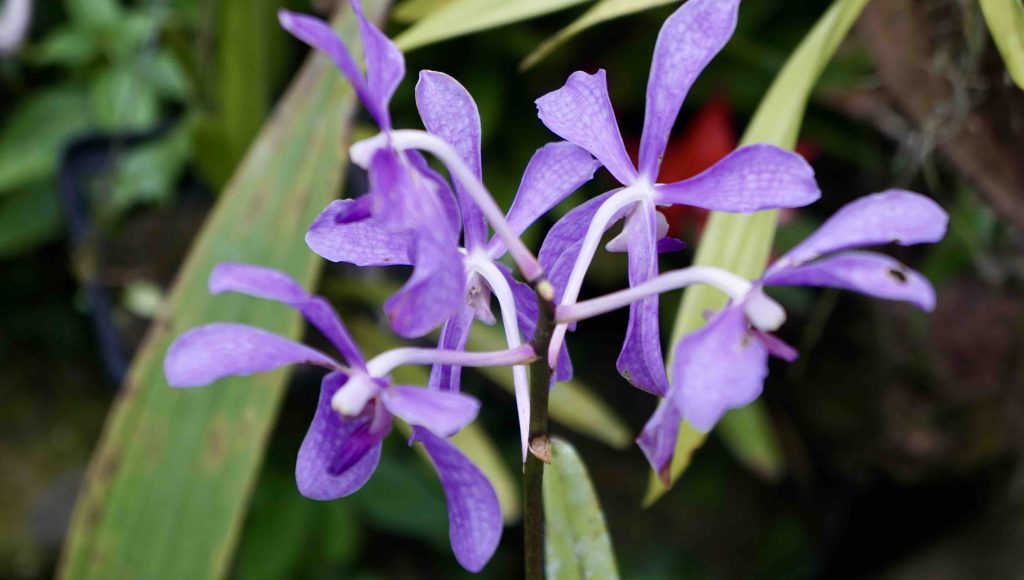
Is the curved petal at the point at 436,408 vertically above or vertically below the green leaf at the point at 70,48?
above

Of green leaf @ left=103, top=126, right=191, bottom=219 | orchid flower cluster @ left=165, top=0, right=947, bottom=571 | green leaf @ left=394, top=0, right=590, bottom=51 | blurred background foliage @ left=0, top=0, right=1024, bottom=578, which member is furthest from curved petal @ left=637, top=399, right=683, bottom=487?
green leaf @ left=103, top=126, right=191, bottom=219

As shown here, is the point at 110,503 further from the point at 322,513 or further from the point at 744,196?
the point at 744,196

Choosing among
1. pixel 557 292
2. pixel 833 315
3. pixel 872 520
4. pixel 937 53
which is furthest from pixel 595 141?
pixel 872 520

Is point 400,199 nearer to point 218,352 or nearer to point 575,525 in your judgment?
point 218,352

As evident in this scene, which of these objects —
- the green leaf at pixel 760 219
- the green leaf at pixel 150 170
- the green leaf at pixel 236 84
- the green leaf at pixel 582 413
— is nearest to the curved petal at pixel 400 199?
the green leaf at pixel 760 219

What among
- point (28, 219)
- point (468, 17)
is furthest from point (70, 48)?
point (468, 17)

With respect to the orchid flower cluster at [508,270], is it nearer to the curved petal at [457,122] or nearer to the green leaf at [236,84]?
the curved petal at [457,122]
